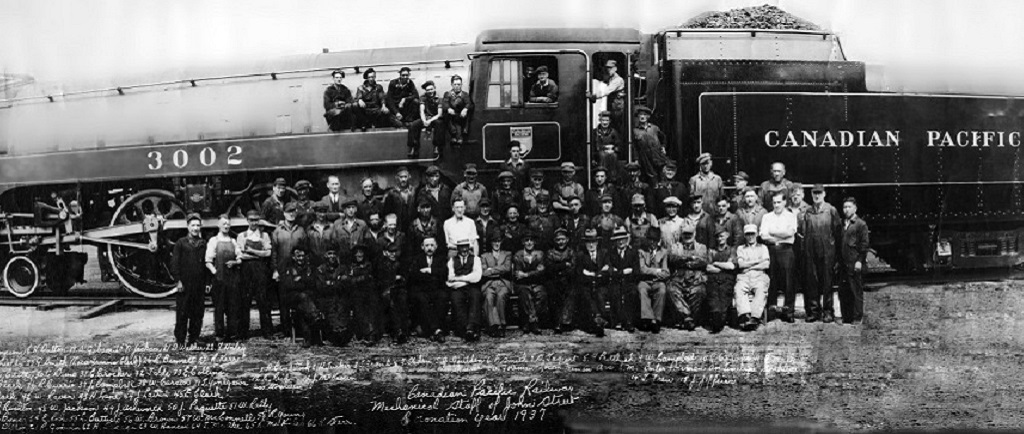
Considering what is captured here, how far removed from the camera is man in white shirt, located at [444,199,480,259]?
5.49 metres

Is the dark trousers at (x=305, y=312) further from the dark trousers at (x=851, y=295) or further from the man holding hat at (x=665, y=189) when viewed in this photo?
the dark trousers at (x=851, y=295)

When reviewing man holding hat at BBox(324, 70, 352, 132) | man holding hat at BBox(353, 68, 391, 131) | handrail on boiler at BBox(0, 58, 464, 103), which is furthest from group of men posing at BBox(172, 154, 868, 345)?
handrail on boiler at BBox(0, 58, 464, 103)

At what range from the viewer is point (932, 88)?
5.78 meters

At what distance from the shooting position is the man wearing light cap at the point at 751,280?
549 centimetres

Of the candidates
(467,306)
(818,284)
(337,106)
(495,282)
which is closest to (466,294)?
(467,306)

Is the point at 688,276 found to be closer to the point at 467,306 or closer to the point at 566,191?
the point at 566,191

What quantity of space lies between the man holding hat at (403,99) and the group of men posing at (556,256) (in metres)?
0.44

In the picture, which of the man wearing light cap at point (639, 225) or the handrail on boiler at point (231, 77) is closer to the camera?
the man wearing light cap at point (639, 225)

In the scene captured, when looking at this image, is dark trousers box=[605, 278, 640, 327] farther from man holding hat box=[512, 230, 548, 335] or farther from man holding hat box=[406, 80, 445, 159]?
man holding hat box=[406, 80, 445, 159]

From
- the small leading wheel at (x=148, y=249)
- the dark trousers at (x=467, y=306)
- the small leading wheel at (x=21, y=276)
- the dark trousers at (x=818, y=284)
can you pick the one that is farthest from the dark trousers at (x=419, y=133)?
the small leading wheel at (x=21, y=276)

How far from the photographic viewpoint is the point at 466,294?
545cm

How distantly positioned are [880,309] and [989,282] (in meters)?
0.89

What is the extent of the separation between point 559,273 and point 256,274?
84.4 inches

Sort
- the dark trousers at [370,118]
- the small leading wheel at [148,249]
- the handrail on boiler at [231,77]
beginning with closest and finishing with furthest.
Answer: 1. the dark trousers at [370,118]
2. the handrail on boiler at [231,77]
3. the small leading wheel at [148,249]
